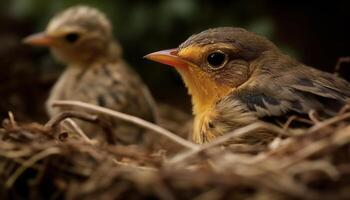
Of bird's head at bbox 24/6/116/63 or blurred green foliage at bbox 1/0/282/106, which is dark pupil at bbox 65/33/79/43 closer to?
bird's head at bbox 24/6/116/63

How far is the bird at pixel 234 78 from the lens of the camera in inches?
128

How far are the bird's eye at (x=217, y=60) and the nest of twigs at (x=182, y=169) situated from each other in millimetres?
782

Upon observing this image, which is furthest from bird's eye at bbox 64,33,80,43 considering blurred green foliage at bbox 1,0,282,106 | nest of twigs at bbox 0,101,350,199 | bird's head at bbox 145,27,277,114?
nest of twigs at bbox 0,101,350,199

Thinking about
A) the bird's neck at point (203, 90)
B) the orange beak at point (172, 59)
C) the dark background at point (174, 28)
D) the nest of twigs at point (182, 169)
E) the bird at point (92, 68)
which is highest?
the dark background at point (174, 28)

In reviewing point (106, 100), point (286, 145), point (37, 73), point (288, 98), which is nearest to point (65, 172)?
point (286, 145)

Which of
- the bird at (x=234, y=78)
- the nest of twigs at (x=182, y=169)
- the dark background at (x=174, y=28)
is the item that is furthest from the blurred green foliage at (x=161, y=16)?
the nest of twigs at (x=182, y=169)

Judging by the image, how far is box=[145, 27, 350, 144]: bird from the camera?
325cm

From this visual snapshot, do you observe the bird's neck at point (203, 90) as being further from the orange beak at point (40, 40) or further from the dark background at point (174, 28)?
the dark background at point (174, 28)

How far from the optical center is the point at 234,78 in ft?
11.7

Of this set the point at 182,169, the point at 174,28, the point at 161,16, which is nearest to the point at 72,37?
the point at 161,16

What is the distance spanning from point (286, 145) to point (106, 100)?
2.14 meters

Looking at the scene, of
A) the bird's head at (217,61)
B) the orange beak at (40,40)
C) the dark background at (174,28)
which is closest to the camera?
the bird's head at (217,61)

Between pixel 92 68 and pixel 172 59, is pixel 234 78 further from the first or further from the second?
pixel 92 68

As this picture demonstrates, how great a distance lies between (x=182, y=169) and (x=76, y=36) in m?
2.89
